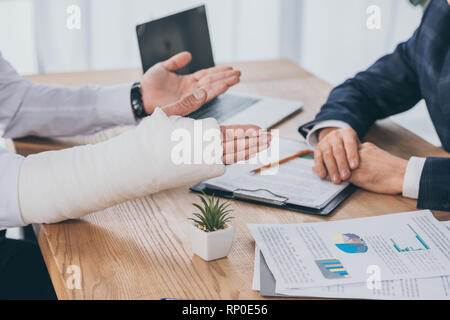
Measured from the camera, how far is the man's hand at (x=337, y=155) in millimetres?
960

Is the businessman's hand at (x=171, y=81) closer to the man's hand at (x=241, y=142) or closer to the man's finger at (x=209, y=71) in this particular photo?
the man's finger at (x=209, y=71)

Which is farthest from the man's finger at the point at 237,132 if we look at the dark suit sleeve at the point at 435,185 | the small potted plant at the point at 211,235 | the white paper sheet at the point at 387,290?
the dark suit sleeve at the point at 435,185

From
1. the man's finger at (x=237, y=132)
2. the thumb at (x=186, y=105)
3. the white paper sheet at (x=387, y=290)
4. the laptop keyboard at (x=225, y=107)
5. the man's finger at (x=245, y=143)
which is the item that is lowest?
the white paper sheet at (x=387, y=290)

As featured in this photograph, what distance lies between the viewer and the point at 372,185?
0.94 m

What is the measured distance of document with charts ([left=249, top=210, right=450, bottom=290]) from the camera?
676 mm

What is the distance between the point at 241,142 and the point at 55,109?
1.96 feet

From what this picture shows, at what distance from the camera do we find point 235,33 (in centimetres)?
300

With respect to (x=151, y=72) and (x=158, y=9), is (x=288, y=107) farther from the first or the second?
(x=158, y=9)

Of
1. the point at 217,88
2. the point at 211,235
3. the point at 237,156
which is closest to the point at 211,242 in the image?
the point at 211,235

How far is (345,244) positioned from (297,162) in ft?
1.03

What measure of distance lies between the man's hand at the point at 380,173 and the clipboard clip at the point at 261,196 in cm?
18

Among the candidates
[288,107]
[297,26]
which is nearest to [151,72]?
[288,107]

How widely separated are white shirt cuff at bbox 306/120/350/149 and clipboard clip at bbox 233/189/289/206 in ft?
0.88

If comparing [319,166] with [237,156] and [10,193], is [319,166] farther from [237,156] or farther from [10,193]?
[10,193]
